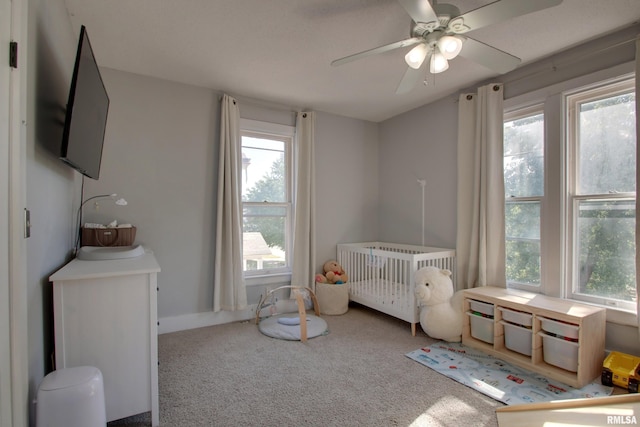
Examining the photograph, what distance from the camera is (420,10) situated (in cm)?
140

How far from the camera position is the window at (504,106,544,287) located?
8.48ft

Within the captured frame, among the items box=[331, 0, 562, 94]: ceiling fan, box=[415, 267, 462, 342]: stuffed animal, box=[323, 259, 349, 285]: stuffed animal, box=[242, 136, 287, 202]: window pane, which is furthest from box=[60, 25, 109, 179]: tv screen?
box=[415, 267, 462, 342]: stuffed animal

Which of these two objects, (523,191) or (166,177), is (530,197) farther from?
(166,177)

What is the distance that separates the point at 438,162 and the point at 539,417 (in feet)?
9.21

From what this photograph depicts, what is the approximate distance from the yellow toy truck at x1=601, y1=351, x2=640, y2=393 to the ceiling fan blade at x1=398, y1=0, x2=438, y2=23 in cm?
231

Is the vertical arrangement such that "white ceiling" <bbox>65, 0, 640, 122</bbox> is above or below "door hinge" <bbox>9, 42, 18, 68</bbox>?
above

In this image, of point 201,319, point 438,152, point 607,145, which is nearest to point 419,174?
point 438,152

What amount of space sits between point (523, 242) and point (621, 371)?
1092mm

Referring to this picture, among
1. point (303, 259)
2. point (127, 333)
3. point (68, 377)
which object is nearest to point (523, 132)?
point (303, 259)

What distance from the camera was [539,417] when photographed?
86 centimetres

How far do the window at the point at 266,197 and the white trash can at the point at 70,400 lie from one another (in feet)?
6.73

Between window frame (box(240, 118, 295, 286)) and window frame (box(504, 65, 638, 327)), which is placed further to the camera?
window frame (box(240, 118, 295, 286))

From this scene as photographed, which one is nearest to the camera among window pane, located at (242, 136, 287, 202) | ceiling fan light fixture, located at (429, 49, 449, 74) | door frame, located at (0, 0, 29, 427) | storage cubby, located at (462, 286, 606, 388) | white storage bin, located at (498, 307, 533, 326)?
door frame, located at (0, 0, 29, 427)

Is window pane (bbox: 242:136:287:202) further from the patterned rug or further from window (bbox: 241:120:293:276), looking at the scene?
the patterned rug
